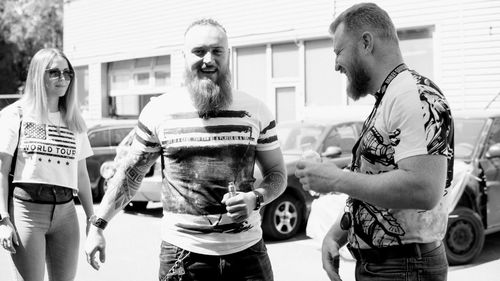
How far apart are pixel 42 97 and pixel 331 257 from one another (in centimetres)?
209

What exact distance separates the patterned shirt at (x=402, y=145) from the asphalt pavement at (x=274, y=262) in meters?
3.99

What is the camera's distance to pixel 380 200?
2098 millimetres

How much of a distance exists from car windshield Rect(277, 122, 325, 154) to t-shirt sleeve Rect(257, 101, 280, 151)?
5.65m

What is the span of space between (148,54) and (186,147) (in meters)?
17.9

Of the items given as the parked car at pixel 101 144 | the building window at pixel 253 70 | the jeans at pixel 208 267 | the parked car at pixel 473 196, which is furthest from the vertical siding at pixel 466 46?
the jeans at pixel 208 267

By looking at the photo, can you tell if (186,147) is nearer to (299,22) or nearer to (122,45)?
(299,22)

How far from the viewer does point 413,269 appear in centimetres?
229

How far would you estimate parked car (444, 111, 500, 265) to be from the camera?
655 cm

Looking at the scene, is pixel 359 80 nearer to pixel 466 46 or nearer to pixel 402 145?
pixel 402 145

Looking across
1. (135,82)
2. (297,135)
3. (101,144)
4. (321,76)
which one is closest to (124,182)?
(297,135)

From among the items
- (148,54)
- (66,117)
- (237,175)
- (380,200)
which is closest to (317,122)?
(66,117)

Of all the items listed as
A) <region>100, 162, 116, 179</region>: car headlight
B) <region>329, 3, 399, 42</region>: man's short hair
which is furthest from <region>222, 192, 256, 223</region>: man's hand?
<region>100, 162, 116, 179</region>: car headlight

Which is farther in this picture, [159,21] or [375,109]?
[159,21]

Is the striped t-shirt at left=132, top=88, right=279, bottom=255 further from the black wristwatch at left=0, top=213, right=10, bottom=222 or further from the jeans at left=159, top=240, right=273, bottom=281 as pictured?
the black wristwatch at left=0, top=213, right=10, bottom=222
